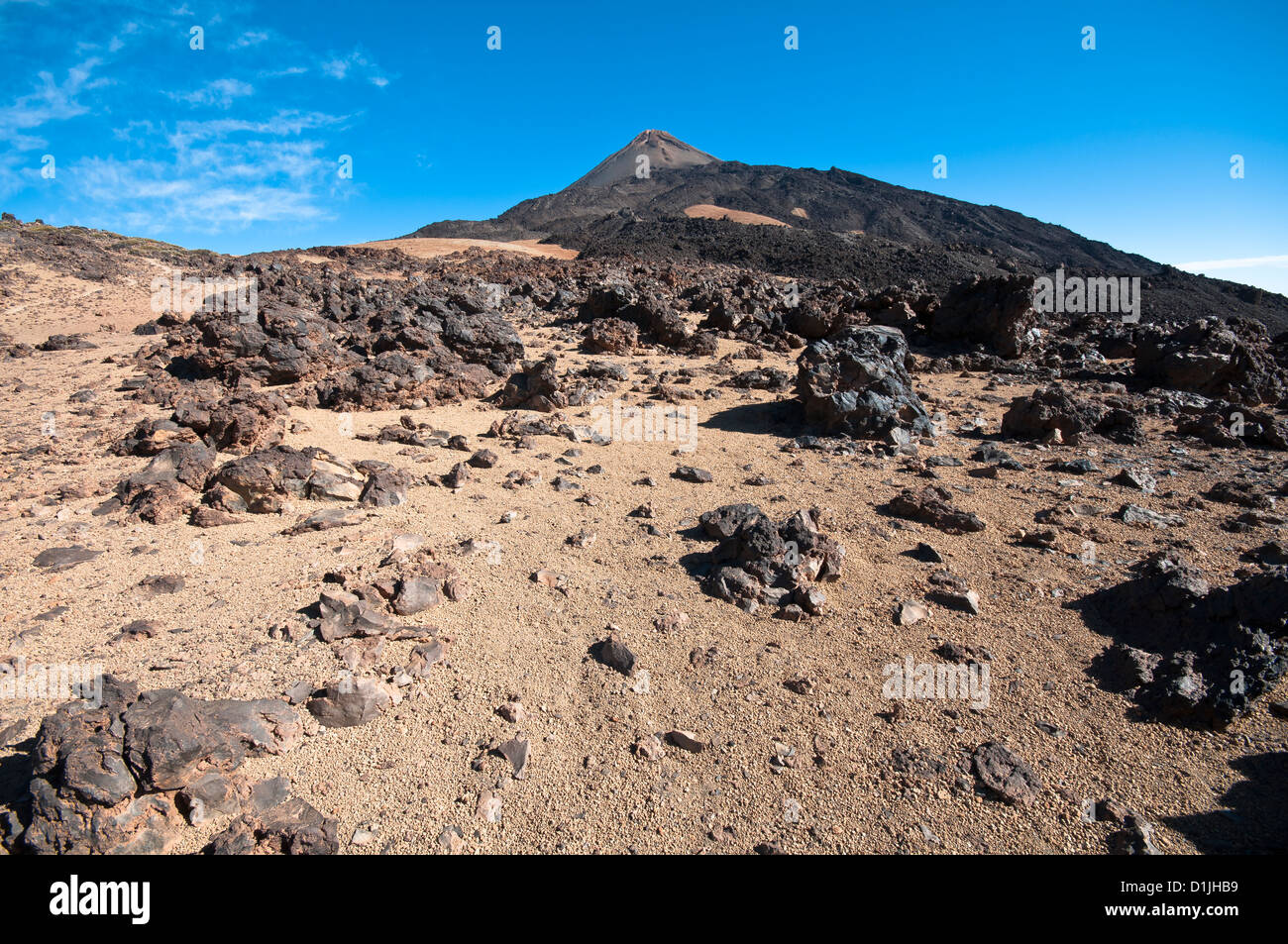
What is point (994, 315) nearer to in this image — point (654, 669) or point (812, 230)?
point (654, 669)

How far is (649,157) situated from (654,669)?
92581 mm

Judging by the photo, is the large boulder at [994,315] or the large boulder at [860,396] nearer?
the large boulder at [860,396]

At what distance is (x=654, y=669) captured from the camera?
3641 millimetres

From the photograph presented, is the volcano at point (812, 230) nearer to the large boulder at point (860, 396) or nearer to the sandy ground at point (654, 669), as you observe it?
the large boulder at point (860, 396)

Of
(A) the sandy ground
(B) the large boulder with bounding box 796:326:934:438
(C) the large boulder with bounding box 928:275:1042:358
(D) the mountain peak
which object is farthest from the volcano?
(A) the sandy ground

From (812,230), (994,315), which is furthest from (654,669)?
(812,230)

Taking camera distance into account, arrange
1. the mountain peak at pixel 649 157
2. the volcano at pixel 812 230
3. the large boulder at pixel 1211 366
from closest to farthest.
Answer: the large boulder at pixel 1211 366 < the volcano at pixel 812 230 < the mountain peak at pixel 649 157

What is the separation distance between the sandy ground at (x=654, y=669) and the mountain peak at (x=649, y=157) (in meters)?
84.9

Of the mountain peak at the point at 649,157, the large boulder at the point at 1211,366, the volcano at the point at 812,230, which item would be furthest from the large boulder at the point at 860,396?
the mountain peak at the point at 649,157

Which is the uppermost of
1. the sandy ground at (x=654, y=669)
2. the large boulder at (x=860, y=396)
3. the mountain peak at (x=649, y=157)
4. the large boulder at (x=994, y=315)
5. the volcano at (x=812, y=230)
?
the mountain peak at (x=649, y=157)

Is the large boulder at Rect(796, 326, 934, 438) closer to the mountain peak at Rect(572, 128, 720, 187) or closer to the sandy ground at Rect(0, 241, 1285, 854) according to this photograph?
the sandy ground at Rect(0, 241, 1285, 854)

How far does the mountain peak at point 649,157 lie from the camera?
8412cm
